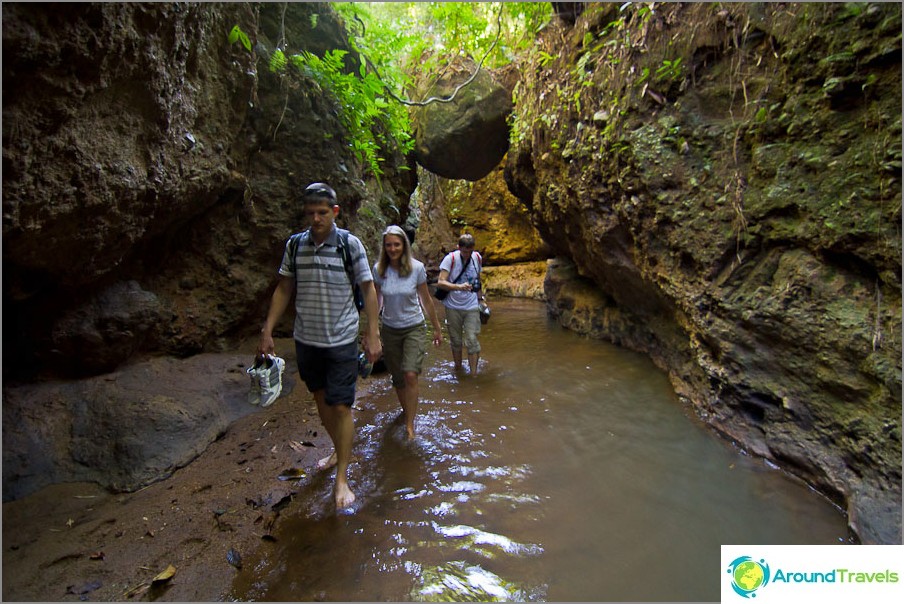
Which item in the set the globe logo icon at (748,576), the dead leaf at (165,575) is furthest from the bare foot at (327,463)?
the globe logo icon at (748,576)

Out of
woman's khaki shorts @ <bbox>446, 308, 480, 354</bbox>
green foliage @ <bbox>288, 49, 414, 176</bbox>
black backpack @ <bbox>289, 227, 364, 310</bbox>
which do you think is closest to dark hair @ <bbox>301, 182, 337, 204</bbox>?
black backpack @ <bbox>289, 227, 364, 310</bbox>

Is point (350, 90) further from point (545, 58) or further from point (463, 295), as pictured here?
point (545, 58)

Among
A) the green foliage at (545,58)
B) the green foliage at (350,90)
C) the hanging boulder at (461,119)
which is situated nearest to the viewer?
the green foliage at (350,90)

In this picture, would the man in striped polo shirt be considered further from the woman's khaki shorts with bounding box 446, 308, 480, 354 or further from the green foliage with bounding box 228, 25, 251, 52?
the woman's khaki shorts with bounding box 446, 308, 480, 354

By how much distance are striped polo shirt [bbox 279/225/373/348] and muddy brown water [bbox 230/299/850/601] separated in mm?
1109

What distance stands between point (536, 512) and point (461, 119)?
9056mm

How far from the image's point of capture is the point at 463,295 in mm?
5414

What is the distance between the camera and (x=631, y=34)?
16.6 ft

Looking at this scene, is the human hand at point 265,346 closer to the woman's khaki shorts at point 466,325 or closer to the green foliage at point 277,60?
the woman's khaki shorts at point 466,325

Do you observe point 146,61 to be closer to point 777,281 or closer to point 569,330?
point 777,281

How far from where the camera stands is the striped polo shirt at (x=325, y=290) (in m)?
2.70

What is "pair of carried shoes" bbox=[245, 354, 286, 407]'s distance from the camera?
2.68 meters

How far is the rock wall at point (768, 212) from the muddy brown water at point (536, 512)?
42 centimetres

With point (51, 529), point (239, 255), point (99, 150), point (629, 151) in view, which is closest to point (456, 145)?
point (629, 151)
